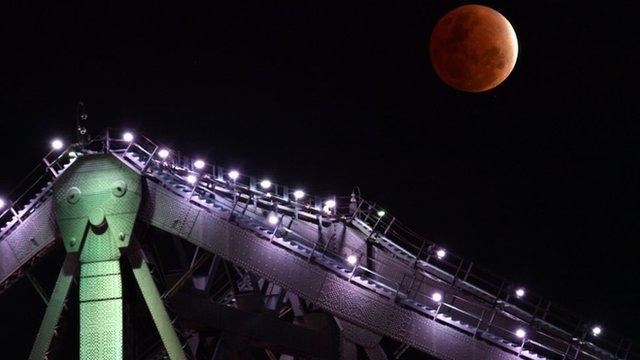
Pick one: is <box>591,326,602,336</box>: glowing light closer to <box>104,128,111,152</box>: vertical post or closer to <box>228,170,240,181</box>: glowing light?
<box>228,170,240,181</box>: glowing light

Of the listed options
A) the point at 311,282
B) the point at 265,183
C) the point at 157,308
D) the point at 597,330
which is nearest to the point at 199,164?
the point at 265,183

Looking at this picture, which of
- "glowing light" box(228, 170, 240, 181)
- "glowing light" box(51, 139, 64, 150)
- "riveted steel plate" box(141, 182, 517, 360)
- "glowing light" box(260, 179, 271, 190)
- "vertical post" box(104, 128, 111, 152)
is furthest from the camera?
"glowing light" box(260, 179, 271, 190)

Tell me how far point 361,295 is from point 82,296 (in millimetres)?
8126

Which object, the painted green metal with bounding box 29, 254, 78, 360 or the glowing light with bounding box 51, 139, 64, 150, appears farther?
the glowing light with bounding box 51, 139, 64, 150

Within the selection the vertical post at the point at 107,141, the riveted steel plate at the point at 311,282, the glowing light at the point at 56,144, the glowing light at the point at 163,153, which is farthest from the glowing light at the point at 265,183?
the glowing light at the point at 56,144

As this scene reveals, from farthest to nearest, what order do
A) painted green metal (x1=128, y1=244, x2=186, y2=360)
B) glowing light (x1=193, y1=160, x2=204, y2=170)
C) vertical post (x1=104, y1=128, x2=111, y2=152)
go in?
glowing light (x1=193, y1=160, x2=204, y2=170), vertical post (x1=104, y1=128, x2=111, y2=152), painted green metal (x1=128, y1=244, x2=186, y2=360)

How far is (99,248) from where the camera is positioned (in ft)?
81.8

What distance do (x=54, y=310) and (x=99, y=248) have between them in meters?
2.25

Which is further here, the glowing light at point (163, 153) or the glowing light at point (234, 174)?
the glowing light at point (234, 174)

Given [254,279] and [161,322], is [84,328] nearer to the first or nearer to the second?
[161,322]

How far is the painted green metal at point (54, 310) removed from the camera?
24547 mm

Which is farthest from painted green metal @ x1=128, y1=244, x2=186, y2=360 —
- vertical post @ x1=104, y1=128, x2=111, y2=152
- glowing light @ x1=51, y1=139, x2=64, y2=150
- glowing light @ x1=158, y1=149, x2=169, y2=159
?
glowing light @ x1=51, y1=139, x2=64, y2=150

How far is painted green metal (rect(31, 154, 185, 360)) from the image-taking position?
78.5 feet

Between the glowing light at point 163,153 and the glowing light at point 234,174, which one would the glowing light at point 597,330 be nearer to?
the glowing light at point 234,174
